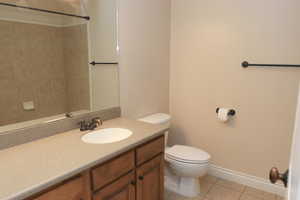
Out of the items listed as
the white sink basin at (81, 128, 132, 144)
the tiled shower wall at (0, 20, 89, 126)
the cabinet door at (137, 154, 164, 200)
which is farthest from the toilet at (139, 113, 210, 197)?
the tiled shower wall at (0, 20, 89, 126)

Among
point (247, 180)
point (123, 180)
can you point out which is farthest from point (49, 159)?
point (247, 180)

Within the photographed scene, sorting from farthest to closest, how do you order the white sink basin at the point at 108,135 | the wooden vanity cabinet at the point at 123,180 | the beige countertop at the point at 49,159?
the white sink basin at the point at 108,135
the wooden vanity cabinet at the point at 123,180
the beige countertop at the point at 49,159

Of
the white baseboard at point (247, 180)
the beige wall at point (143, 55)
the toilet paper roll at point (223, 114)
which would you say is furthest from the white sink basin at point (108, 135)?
the white baseboard at point (247, 180)

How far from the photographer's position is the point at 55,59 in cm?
153

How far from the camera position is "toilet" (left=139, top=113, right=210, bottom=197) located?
1956 millimetres

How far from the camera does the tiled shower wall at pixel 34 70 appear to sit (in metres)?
1.29

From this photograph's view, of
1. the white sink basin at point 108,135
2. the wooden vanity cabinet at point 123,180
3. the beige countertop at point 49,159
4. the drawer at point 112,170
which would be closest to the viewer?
the beige countertop at point 49,159

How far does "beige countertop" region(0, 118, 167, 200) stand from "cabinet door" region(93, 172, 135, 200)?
0.21 metres

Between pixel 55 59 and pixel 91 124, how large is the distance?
546 millimetres

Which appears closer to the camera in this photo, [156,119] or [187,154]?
[187,154]

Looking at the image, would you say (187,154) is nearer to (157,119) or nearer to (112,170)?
(157,119)

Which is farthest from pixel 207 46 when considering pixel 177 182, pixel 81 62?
pixel 177 182

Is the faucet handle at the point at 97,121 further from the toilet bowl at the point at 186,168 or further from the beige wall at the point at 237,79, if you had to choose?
the beige wall at the point at 237,79

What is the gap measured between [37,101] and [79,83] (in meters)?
0.37
